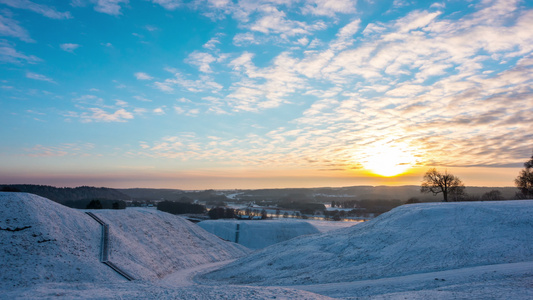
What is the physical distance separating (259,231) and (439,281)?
2812 inches

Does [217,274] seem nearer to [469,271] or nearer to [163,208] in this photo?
[469,271]

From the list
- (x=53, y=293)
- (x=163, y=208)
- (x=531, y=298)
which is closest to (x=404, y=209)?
(x=531, y=298)

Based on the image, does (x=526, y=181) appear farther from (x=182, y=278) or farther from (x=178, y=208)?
(x=178, y=208)

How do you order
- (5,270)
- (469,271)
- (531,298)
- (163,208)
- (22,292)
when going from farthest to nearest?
1. (163,208)
2. (5,270)
3. (469,271)
4. (22,292)
5. (531,298)

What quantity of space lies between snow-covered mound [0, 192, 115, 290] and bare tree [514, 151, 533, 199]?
3634 inches

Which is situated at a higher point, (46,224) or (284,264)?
(46,224)

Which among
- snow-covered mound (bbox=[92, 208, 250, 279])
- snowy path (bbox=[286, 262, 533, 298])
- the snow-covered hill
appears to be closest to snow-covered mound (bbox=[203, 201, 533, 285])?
snowy path (bbox=[286, 262, 533, 298])

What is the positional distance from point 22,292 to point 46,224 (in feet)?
71.0

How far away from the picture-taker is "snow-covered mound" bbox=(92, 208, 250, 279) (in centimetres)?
4262

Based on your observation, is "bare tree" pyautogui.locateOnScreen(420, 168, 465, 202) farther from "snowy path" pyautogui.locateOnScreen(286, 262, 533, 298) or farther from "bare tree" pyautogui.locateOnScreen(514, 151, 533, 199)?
"snowy path" pyautogui.locateOnScreen(286, 262, 533, 298)

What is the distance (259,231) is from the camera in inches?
3588

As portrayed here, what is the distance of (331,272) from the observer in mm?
32188

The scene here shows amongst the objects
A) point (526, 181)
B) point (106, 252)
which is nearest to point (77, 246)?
point (106, 252)

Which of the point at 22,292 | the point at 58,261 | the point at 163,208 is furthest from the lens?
the point at 163,208
